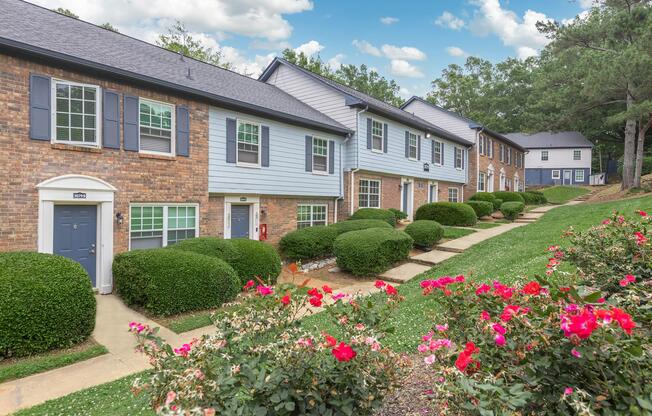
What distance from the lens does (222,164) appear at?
11.4 meters

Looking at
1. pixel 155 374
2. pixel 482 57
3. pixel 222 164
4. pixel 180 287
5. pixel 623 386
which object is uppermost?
pixel 482 57

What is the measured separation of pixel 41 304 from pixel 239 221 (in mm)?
6632

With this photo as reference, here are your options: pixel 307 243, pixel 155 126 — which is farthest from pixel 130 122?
pixel 307 243

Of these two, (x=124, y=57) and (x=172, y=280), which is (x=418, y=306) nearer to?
(x=172, y=280)

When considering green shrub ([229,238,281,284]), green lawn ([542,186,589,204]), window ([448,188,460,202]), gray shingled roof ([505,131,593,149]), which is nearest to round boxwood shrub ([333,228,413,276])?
green shrub ([229,238,281,284])

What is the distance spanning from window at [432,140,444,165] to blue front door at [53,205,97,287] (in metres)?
17.7

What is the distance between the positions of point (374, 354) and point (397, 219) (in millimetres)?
15944

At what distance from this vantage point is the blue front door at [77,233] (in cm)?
825

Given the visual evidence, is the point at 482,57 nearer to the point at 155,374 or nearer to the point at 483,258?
the point at 483,258

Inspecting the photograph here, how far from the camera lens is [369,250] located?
11.1m

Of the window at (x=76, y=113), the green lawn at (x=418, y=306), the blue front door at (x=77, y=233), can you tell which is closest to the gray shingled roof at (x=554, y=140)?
the green lawn at (x=418, y=306)

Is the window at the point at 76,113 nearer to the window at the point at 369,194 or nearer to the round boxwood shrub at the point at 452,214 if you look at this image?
the window at the point at 369,194

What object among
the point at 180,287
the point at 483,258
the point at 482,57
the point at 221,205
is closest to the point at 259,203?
the point at 221,205

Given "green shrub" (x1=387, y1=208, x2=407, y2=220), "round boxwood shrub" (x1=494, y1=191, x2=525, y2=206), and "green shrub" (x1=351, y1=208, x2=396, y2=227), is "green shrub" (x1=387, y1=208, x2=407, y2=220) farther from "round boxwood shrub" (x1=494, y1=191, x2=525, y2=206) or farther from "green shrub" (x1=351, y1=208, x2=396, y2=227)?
"round boxwood shrub" (x1=494, y1=191, x2=525, y2=206)
